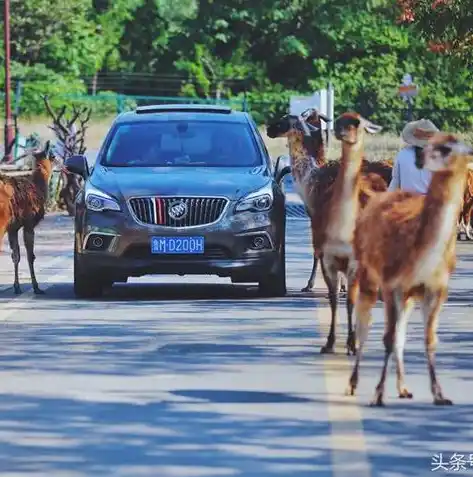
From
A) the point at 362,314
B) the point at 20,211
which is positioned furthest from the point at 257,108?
the point at 362,314

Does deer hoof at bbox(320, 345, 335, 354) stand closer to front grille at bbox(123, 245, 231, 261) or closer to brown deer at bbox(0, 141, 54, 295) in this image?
front grille at bbox(123, 245, 231, 261)

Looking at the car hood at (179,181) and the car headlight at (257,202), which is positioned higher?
the car hood at (179,181)

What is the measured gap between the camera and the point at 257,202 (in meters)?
18.6

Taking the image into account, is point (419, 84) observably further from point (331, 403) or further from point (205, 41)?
point (331, 403)

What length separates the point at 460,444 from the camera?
32.6 ft

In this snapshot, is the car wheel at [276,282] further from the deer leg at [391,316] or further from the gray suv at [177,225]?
the deer leg at [391,316]

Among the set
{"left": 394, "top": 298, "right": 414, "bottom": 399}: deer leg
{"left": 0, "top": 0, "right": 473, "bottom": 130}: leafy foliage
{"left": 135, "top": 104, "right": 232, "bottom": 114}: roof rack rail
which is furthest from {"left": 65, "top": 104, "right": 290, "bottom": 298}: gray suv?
{"left": 0, "top": 0, "right": 473, "bottom": 130}: leafy foliage

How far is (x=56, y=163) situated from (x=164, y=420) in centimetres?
1386

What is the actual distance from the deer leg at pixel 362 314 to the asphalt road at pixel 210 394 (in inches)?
6.2

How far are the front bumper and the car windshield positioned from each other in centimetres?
115

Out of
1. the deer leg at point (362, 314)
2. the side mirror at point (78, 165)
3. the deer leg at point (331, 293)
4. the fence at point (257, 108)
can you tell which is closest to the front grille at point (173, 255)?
the side mirror at point (78, 165)

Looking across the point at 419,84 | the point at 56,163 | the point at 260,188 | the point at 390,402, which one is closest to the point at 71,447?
the point at 390,402

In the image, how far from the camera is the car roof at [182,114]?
20094 mm

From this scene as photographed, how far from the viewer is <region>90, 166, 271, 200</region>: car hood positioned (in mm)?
18484
